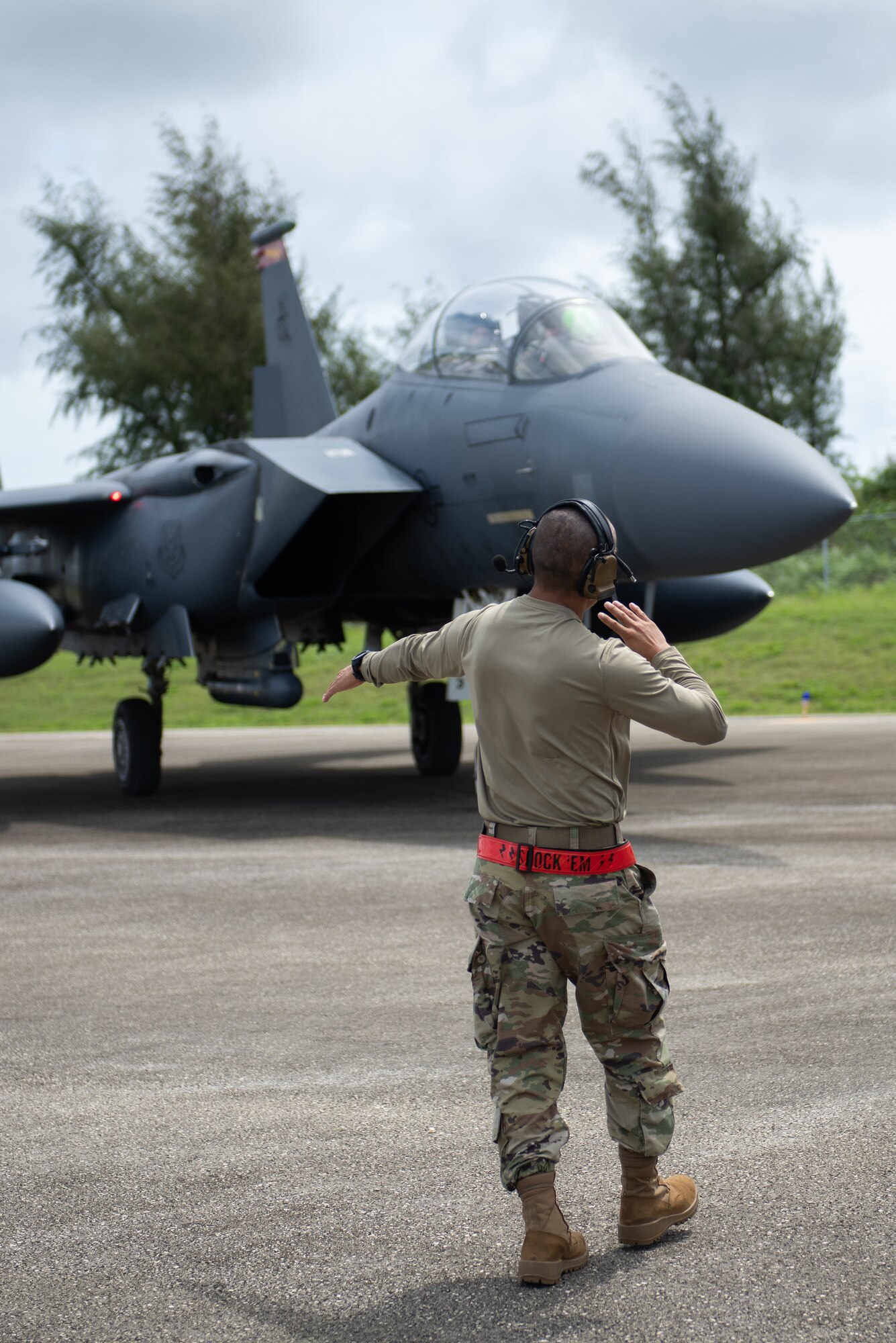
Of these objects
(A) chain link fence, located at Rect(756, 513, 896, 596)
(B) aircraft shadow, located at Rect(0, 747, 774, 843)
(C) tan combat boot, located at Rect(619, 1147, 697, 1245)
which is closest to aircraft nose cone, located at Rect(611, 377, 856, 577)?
(B) aircraft shadow, located at Rect(0, 747, 774, 843)

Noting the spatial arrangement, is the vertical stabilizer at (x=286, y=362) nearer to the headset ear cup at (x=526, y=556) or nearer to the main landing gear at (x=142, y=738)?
the main landing gear at (x=142, y=738)

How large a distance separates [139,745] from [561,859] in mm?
11079

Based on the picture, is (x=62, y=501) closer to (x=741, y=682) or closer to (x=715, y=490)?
(x=715, y=490)

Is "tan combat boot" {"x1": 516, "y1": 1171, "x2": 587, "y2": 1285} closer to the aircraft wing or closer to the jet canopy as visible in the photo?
the jet canopy

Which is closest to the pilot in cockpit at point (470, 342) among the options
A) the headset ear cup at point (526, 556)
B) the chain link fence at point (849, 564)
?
the headset ear cup at point (526, 556)

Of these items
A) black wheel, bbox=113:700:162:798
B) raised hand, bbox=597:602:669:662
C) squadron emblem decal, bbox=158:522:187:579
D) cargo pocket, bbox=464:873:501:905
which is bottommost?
black wheel, bbox=113:700:162:798

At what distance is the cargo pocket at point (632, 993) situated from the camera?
3.29 metres

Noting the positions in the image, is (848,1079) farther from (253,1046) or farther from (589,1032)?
(253,1046)

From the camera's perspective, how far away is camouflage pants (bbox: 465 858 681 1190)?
10.8ft

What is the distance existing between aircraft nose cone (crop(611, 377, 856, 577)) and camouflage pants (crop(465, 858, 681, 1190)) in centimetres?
612

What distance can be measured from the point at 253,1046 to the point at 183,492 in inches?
347

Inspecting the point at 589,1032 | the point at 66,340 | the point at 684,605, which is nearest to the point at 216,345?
the point at 66,340

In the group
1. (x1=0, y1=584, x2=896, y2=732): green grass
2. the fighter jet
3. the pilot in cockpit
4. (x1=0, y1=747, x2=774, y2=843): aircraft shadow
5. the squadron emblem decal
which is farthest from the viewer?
(x1=0, y1=584, x2=896, y2=732): green grass

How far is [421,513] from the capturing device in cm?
1177
